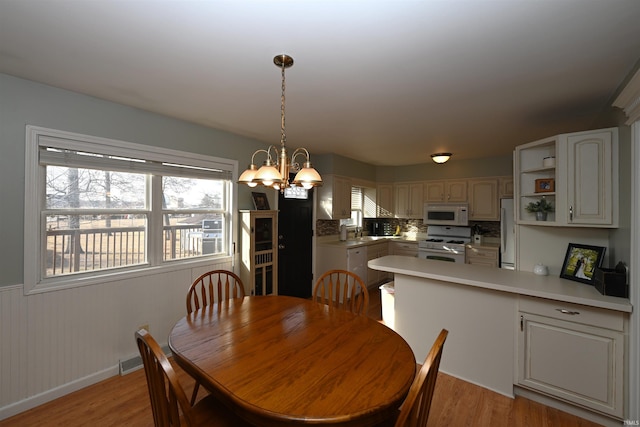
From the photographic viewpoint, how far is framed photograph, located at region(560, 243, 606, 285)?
2.20 m

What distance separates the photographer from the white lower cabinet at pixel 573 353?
187cm

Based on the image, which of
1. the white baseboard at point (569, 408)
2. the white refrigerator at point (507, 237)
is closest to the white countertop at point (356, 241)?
the white refrigerator at point (507, 237)

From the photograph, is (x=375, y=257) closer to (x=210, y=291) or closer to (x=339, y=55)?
(x=210, y=291)

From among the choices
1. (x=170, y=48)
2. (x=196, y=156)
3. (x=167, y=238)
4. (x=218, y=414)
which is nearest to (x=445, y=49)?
(x=170, y=48)

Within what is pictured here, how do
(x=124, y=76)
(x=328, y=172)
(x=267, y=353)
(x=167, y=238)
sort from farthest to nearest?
(x=328, y=172) < (x=167, y=238) < (x=124, y=76) < (x=267, y=353)

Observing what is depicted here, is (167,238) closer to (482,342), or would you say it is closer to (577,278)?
(482,342)

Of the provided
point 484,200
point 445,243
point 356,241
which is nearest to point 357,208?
point 356,241

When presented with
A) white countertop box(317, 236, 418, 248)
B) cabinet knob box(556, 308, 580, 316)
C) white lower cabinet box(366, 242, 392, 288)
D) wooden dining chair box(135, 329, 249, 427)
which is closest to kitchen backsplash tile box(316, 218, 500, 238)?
white countertop box(317, 236, 418, 248)

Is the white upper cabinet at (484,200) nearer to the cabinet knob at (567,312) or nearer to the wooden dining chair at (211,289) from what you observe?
the cabinet knob at (567,312)

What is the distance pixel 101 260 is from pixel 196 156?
1.32 m

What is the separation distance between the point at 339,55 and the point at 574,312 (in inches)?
92.1

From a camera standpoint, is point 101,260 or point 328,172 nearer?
point 101,260

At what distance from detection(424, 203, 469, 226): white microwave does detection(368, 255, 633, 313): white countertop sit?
2378 mm

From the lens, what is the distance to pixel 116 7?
51.4 inches
